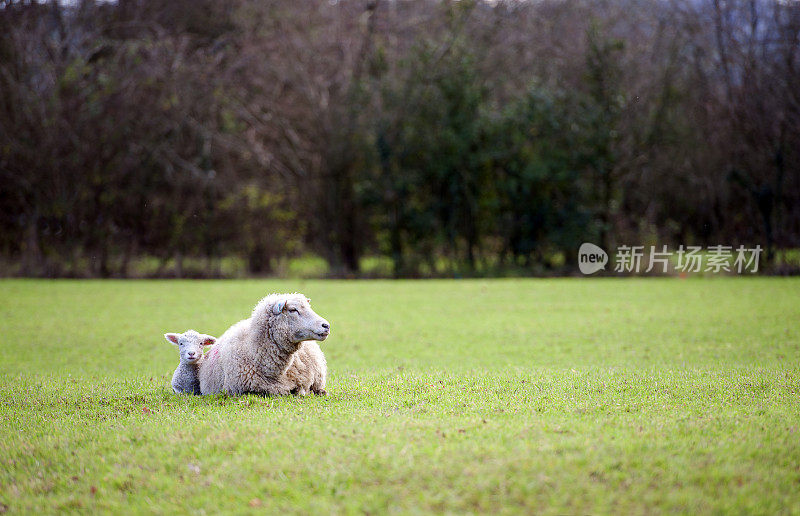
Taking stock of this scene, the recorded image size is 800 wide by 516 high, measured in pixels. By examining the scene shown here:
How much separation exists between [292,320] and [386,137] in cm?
2157

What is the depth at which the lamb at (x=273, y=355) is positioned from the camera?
745cm

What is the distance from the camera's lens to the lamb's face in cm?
732

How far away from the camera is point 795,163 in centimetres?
2591

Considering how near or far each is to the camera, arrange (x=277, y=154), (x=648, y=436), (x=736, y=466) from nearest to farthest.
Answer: (x=736, y=466), (x=648, y=436), (x=277, y=154)

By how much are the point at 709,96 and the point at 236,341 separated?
975 inches

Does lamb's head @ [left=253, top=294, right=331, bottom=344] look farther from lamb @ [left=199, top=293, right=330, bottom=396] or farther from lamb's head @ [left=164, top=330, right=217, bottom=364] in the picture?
lamb's head @ [left=164, top=330, right=217, bottom=364]

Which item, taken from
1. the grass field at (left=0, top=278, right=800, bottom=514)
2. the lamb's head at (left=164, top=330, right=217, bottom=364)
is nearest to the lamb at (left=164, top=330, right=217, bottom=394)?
the lamb's head at (left=164, top=330, right=217, bottom=364)

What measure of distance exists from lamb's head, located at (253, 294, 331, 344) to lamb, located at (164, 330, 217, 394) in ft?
2.84

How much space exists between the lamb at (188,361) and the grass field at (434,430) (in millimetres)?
200

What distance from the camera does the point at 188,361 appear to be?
8.21 meters

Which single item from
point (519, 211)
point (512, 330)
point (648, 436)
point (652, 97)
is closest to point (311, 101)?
point (519, 211)

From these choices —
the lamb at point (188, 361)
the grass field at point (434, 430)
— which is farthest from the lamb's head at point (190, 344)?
the grass field at point (434, 430)

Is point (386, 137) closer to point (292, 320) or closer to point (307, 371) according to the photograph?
point (307, 371)

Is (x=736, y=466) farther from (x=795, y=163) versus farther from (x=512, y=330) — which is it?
(x=795, y=163)
